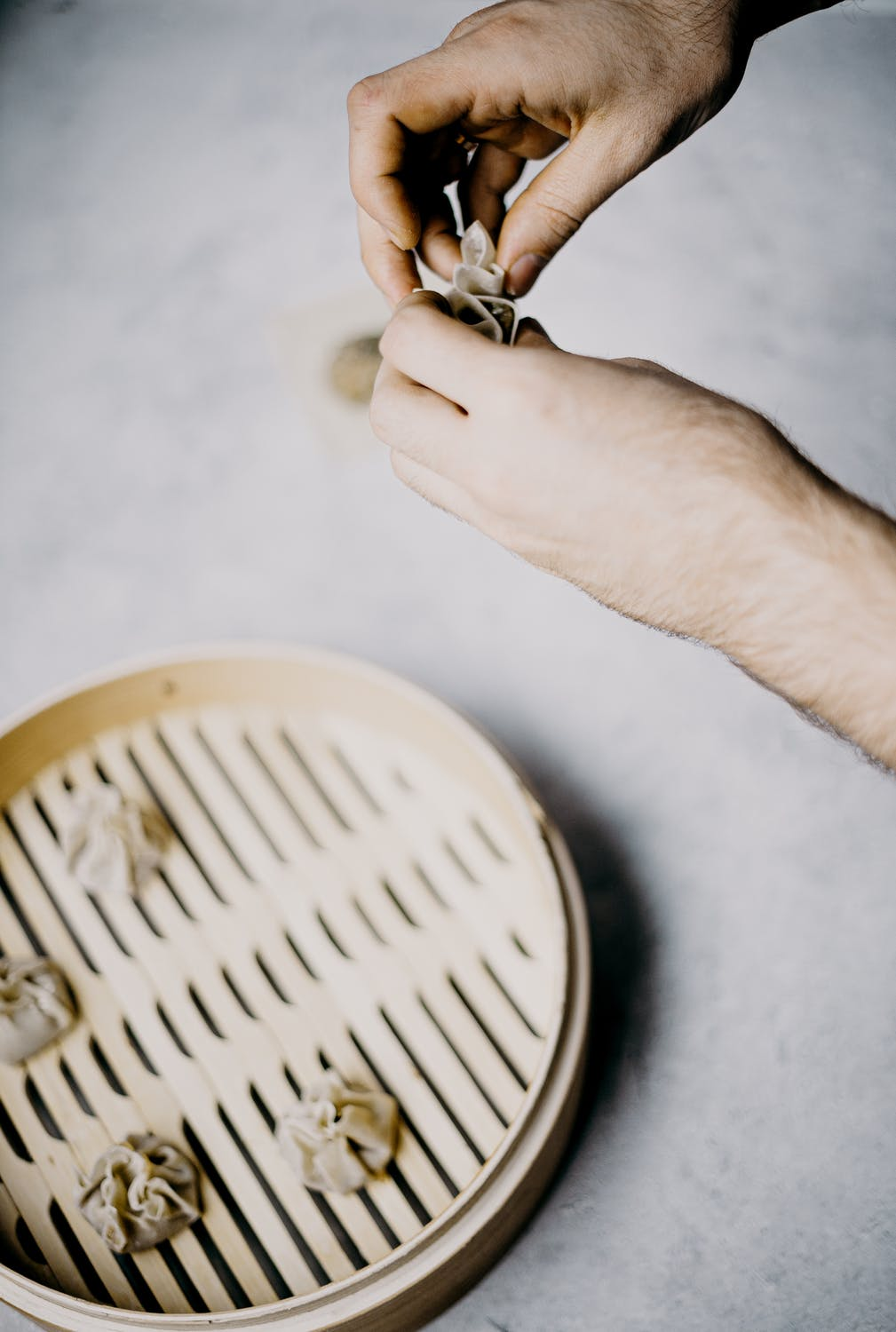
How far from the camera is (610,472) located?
2.02ft

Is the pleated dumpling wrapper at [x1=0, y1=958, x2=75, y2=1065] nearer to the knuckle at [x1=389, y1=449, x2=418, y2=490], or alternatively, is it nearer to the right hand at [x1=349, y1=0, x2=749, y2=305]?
the knuckle at [x1=389, y1=449, x2=418, y2=490]

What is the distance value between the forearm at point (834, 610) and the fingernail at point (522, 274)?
0.33 m

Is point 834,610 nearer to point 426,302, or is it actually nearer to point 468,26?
point 426,302

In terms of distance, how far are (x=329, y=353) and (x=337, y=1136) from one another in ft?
3.24

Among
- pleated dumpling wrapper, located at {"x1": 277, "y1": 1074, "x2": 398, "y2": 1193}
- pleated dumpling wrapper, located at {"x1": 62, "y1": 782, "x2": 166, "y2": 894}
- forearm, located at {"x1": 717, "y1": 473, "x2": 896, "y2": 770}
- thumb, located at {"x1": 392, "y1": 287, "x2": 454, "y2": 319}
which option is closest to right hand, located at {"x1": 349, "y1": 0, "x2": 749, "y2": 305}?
thumb, located at {"x1": 392, "y1": 287, "x2": 454, "y2": 319}

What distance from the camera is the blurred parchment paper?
4.24ft

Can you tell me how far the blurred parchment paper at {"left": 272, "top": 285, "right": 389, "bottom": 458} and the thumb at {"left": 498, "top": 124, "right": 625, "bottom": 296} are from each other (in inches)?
19.0

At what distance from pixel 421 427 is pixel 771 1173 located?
782 millimetres

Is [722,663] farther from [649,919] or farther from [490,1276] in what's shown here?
[490,1276]

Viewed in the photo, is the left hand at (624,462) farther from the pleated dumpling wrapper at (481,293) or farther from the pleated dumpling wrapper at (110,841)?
the pleated dumpling wrapper at (110,841)

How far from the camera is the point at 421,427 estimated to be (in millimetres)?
666

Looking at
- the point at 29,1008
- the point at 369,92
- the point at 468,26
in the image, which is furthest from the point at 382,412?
the point at 29,1008

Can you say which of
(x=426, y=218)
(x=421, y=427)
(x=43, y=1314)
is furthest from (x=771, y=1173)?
(x=426, y=218)

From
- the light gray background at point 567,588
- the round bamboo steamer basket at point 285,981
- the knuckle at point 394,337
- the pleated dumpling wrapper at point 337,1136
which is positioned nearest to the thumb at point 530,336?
the knuckle at point 394,337
